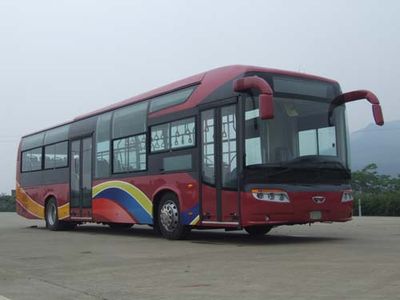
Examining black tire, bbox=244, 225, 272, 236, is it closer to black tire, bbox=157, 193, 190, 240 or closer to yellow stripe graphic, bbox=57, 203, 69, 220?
black tire, bbox=157, 193, 190, 240

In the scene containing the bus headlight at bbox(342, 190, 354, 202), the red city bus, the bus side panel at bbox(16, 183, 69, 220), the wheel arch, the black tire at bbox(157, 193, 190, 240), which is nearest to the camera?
the red city bus

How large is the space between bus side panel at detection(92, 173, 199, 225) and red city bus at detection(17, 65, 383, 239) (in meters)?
0.02

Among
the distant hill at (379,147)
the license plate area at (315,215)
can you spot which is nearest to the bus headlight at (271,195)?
the license plate area at (315,215)

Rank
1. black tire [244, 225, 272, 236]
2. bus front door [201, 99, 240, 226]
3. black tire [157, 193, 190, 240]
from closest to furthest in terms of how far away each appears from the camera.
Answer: bus front door [201, 99, 240, 226] < black tire [157, 193, 190, 240] < black tire [244, 225, 272, 236]

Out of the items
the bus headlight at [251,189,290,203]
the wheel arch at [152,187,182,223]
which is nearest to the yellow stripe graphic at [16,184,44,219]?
the wheel arch at [152,187,182,223]

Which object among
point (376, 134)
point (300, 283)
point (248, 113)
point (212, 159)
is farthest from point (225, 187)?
point (376, 134)

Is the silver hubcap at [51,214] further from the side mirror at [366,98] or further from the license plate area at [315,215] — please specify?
the side mirror at [366,98]

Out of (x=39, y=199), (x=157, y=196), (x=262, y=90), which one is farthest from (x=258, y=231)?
(x=39, y=199)

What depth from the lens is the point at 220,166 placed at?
39.1 ft

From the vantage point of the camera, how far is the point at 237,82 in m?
11.5

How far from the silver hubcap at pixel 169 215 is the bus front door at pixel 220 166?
111cm

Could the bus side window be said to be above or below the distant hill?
below

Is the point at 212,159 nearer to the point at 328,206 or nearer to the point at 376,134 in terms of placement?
the point at 328,206

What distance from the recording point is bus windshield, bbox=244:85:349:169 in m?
11.4
